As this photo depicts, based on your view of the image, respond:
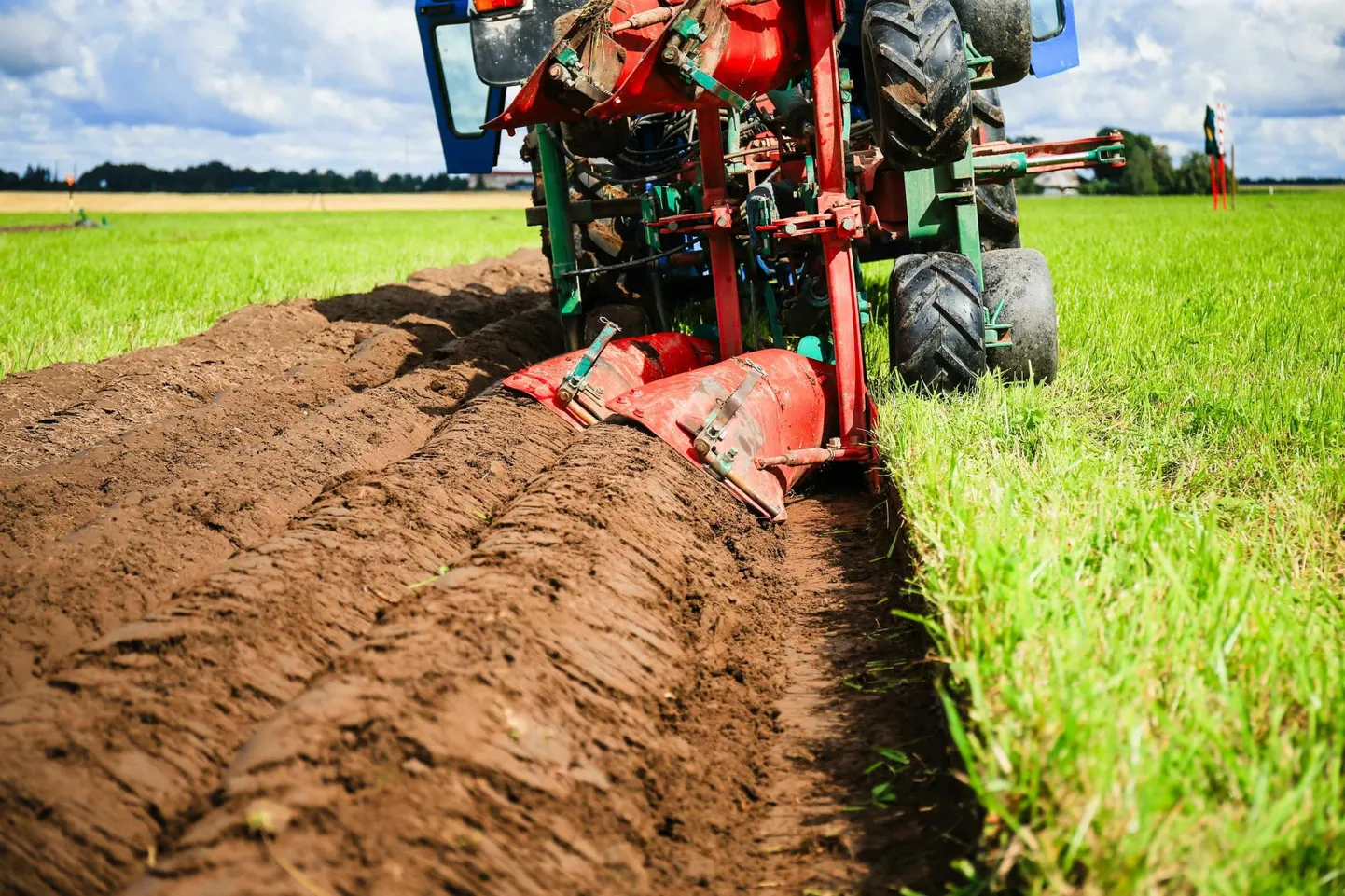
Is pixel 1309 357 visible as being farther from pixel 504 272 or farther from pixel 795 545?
pixel 504 272

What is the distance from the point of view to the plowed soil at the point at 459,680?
196 cm

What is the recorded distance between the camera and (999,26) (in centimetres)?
534

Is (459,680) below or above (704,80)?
below

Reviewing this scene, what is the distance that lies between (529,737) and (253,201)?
167ft

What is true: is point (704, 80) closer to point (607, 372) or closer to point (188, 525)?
point (607, 372)

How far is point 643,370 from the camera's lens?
491 cm

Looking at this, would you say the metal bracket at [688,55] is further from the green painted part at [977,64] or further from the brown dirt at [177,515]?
the brown dirt at [177,515]

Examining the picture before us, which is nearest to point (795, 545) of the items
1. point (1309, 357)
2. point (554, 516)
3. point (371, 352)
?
point (554, 516)

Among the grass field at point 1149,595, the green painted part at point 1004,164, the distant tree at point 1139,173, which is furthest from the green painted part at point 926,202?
the distant tree at point 1139,173

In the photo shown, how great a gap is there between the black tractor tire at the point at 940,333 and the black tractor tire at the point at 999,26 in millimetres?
1437

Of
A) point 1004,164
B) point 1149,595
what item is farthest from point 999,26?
point 1149,595

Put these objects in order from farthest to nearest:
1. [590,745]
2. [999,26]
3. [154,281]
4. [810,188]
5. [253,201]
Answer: [253,201] < [154,281] < [999,26] < [810,188] < [590,745]

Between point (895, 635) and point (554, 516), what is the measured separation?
979 millimetres

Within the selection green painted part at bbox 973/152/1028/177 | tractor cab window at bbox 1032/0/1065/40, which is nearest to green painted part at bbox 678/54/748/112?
green painted part at bbox 973/152/1028/177
